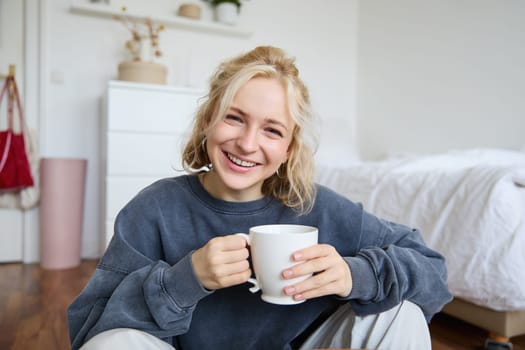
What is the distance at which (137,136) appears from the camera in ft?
8.37

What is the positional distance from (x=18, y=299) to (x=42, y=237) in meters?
0.71

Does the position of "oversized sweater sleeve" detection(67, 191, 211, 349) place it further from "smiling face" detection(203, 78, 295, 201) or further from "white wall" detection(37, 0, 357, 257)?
"white wall" detection(37, 0, 357, 257)

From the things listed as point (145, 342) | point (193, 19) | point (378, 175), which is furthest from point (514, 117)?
point (145, 342)

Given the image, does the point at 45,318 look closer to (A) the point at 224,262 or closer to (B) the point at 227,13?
(A) the point at 224,262

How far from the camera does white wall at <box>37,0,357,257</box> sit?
9.20ft

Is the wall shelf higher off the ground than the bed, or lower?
higher

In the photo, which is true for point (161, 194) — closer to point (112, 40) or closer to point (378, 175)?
point (378, 175)

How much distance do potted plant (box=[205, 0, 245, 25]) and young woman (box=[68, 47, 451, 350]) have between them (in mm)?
2321

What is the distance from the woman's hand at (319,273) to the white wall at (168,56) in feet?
8.18

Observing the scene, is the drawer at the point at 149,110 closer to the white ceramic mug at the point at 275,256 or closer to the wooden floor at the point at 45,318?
the wooden floor at the point at 45,318

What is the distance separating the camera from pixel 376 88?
353 cm

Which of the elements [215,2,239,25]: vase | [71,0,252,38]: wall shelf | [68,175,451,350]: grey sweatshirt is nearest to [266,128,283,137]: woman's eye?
[68,175,451,350]: grey sweatshirt

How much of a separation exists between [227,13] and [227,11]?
0.04 feet

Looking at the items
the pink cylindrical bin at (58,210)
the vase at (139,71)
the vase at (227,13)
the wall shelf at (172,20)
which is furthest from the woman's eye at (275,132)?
the vase at (227,13)
